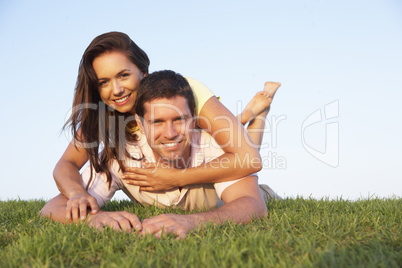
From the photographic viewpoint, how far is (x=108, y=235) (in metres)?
2.87

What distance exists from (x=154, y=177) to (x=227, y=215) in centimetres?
101

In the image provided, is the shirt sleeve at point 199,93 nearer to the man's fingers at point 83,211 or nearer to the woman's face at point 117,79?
the woman's face at point 117,79

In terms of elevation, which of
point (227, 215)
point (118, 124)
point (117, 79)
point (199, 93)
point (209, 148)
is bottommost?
point (227, 215)

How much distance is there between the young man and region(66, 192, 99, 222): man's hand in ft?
0.41

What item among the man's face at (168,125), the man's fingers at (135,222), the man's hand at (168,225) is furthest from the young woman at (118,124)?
the man's hand at (168,225)

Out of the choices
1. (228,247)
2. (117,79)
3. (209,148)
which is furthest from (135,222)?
(117,79)

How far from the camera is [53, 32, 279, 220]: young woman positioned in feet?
12.6

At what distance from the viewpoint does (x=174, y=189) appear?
13.9ft

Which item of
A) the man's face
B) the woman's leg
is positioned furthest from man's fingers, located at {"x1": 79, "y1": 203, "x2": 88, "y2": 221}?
the woman's leg

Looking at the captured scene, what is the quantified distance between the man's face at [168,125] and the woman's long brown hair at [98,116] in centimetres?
72

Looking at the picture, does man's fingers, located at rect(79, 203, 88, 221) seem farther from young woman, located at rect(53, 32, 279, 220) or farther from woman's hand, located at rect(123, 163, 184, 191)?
woman's hand, located at rect(123, 163, 184, 191)

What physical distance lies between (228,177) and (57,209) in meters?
1.79

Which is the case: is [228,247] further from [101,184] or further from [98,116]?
[98,116]

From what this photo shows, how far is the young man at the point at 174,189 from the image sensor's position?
3.12 m
